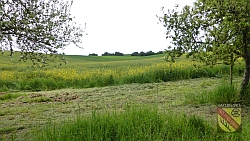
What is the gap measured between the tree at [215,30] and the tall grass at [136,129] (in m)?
2.39

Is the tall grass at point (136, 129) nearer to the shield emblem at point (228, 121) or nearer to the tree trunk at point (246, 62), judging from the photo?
the shield emblem at point (228, 121)

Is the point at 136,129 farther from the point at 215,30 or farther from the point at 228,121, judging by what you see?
the point at 215,30

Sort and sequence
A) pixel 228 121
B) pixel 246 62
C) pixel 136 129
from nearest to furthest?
pixel 136 129
pixel 228 121
pixel 246 62

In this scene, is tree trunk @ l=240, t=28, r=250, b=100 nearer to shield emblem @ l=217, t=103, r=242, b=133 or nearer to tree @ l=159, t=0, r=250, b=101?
tree @ l=159, t=0, r=250, b=101

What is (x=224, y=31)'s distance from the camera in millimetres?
6820

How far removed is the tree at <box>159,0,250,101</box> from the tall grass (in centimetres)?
239

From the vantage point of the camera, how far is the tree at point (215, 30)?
21.5ft

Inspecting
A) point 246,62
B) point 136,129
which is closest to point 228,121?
point 136,129

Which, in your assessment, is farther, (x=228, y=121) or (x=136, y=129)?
(x=228, y=121)

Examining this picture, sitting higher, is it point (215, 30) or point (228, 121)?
point (215, 30)

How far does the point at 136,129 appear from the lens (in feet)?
16.6

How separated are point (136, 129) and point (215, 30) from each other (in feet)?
12.6

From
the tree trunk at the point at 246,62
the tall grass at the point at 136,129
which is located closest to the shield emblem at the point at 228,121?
the tall grass at the point at 136,129

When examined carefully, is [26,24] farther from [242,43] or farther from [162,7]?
[242,43]
